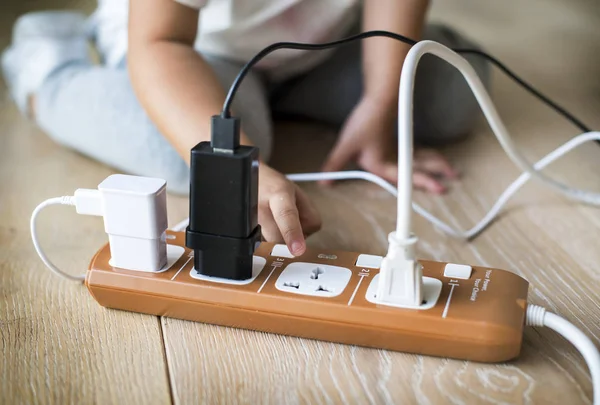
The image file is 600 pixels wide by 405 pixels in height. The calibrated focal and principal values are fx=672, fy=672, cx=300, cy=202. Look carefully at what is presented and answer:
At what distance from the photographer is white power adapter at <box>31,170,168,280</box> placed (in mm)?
466

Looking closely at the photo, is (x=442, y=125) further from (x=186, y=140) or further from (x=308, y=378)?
(x=308, y=378)

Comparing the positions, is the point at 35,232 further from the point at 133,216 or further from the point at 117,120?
the point at 117,120

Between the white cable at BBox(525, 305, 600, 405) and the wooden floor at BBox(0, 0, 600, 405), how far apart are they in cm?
2

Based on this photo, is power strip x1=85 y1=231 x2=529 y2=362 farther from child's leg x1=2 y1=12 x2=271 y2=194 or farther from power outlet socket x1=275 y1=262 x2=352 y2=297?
child's leg x1=2 y1=12 x2=271 y2=194

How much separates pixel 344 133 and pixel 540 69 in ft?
1.58

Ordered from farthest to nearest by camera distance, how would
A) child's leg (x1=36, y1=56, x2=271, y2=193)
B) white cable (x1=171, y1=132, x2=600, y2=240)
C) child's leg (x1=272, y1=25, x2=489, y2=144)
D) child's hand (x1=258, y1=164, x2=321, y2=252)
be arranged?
child's leg (x1=272, y1=25, x2=489, y2=144)
child's leg (x1=36, y1=56, x2=271, y2=193)
white cable (x1=171, y1=132, x2=600, y2=240)
child's hand (x1=258, y1=164, x2=321, y2=252)

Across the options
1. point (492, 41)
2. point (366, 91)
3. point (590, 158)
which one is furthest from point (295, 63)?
point (492, 41)

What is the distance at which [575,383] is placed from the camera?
439mm

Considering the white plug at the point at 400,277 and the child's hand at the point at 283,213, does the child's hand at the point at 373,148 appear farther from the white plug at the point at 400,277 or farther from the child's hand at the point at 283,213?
the white plug at the point at 400,277

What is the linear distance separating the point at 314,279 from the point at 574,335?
0.58ft

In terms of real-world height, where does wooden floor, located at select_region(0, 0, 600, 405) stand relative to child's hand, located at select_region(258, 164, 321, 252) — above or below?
below

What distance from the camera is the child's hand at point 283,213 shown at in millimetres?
517

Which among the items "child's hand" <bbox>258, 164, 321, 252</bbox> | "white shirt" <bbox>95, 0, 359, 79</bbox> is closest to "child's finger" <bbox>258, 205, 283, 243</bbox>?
"child's hand" <bbox>258, 164, 321, 252</bbox>

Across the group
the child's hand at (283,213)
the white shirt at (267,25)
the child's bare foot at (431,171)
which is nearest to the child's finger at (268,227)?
the child's hand at (283,213)
